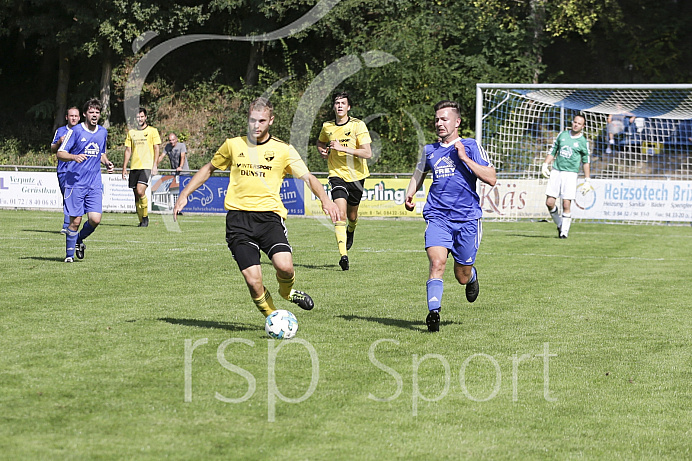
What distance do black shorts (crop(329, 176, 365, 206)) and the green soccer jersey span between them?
664 centimetres

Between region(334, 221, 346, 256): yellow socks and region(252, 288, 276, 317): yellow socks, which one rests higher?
region(334, 221, 346, 256): yellow socks

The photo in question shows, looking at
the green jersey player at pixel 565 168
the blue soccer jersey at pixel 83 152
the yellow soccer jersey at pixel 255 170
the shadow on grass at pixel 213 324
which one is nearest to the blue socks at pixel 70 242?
the blue soccer jersey at pixel 83 152

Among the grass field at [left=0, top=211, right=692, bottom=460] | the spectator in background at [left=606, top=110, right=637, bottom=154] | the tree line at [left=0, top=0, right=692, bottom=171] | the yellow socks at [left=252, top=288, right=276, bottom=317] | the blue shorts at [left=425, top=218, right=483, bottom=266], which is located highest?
the tree line at [left=0, top=0, right=692, bottom=171]

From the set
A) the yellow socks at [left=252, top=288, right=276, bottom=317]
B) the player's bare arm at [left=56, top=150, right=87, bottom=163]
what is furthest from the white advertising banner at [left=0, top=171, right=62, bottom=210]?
the yellow socks at [left=252, top=288, right=276, bottom=317]

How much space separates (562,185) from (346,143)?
7.17m

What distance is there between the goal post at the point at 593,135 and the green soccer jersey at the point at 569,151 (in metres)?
5.61

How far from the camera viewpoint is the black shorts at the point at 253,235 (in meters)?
7.71

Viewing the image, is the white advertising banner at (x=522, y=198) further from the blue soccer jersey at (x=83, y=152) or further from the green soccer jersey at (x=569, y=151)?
the blue soccer jersey at (x=83, y=152)

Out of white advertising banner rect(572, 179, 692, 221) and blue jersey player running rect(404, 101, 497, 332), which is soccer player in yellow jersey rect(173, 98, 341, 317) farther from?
white advertising banner rect(572, 179, 692, 221)

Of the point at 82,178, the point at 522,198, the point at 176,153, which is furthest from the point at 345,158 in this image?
the point at 176,153

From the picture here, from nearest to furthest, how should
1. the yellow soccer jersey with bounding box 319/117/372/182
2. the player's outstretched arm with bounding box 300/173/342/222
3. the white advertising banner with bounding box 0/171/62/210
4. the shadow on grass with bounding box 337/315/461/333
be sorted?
the player's outstretched arm with bounding box 300/173/342/222
the shadow on grass with bounding box 337/315/461/333
the yellow soccer jersey with bounding box 319/117/372/182
the white advertising banner with bounding box 0/171/62/210

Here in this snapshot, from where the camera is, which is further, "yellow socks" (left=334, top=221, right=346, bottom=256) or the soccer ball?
"yellow socks" (left=334, top=221, right=346, bottom=256)

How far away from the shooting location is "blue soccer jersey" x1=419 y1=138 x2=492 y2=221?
8.41 meters

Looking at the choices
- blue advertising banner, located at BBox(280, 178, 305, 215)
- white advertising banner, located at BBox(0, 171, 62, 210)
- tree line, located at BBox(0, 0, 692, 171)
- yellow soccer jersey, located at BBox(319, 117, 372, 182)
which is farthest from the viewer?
tree line, located at BBox(0, 0, 692, 171)
